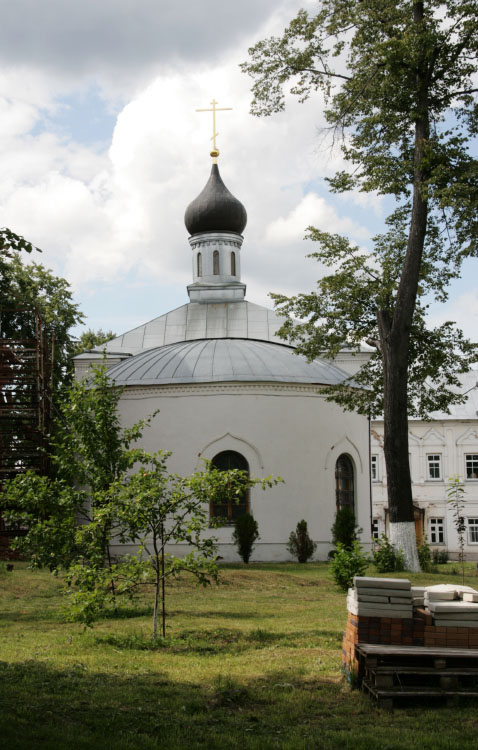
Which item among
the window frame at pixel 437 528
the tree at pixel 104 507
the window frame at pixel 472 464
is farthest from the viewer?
the window frame at pixel 472 464

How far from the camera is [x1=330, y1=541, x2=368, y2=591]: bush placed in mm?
14375

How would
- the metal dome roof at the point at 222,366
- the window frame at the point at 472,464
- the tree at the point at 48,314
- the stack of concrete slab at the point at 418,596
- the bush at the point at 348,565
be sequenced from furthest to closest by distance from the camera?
the window frame at the point at 472,464, the tree at the point at 48,314, the metal dome roof at the point at 222,366, the bush at the point at 348,565, the stack of concrete slab at the point at 418,596

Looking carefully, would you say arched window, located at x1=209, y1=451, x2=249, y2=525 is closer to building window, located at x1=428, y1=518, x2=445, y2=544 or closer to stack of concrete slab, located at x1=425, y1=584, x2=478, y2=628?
stack of concrete slab, located at x1=425, y1=584, x2=478, y2=628

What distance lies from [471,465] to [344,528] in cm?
1764

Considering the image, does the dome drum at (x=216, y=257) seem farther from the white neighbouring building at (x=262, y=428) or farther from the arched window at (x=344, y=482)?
the arched window at (x=344, y=482)

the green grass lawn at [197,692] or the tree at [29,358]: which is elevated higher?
the tree at [29,358]

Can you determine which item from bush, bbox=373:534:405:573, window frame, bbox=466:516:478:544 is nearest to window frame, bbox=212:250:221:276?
window frame, bbox=466:516:478:544

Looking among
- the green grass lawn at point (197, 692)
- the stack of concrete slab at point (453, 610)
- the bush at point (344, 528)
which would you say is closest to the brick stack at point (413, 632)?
the stack of concrete slab at point (453, 610)

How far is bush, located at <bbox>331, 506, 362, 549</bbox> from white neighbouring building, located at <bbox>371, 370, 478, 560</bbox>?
51.3 feet

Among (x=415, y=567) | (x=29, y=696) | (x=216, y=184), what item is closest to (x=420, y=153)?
(x=415, y=567)

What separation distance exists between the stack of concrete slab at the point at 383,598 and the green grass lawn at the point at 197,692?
2.27 feet

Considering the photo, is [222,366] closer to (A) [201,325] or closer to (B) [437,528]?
(A) [201,325]

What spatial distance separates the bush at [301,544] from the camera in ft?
77.5

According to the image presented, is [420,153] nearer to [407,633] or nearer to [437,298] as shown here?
[437,298]
